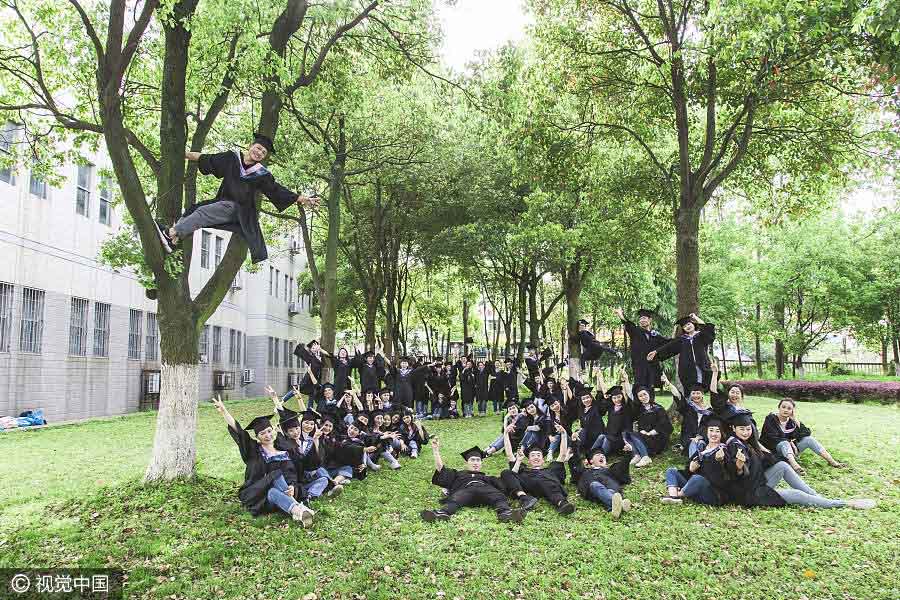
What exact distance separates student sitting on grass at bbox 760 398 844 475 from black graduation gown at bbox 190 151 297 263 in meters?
7.38

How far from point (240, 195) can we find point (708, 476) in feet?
20.6

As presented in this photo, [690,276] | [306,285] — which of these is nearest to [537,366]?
[690,276]

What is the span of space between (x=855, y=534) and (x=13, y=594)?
25.3ft

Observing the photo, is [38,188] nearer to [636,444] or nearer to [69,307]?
[69,307]

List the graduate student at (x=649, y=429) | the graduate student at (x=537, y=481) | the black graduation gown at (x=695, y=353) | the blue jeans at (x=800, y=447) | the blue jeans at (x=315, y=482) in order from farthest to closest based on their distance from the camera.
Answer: the black graduation gown at (x=695, y=353)
the graduate student at (x=649, y=429)
the blue jeans at (x=800, y=447)
the blue jeans at (x=315, y=482)
the graduate student at (x=537, y=481)

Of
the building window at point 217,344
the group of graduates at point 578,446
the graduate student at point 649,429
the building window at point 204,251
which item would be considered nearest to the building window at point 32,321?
the group of graduates at point 578,446

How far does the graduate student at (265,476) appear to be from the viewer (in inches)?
263

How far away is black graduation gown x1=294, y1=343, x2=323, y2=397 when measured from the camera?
13977 millimetres

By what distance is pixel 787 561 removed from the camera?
5.46 metres

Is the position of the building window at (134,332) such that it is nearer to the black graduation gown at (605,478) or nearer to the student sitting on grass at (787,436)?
the black graduation gown at (605,478)

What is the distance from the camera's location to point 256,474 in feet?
23.0

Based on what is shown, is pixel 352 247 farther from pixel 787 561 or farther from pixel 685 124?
pixel 787 561

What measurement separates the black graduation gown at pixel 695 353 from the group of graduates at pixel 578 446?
2 centimetres

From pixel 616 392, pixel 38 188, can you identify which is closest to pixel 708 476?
pixel 616 392
